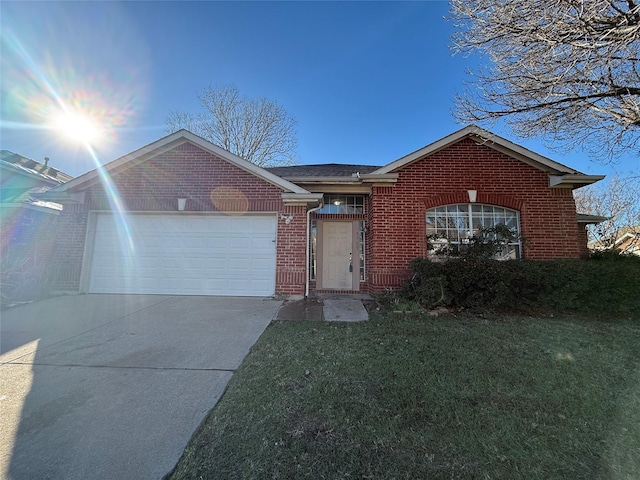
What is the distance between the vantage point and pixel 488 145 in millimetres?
7527

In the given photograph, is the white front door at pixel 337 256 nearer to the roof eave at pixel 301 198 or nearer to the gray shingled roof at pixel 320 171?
the roof eave at pixel 301 198

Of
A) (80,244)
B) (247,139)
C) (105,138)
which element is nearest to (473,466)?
(80,244)

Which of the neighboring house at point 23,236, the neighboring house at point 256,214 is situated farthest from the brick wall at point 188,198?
the neighboring house at point 23,236

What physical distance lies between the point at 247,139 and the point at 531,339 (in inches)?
734

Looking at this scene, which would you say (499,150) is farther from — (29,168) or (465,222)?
(29,168)

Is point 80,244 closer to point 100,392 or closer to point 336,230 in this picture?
point 100,392

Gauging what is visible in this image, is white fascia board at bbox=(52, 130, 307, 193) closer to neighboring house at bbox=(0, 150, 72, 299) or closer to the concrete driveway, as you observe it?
neighboring house at bbox=(0, 150, 72, 299)

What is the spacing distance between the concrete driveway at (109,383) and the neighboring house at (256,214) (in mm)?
1806

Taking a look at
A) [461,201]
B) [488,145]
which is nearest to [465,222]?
[461,201]

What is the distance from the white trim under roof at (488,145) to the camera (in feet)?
24.1

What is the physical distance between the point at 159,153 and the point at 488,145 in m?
9.40

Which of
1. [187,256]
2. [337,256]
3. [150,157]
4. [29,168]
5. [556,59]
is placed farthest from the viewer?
[29,168]

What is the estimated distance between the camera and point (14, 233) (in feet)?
25.4

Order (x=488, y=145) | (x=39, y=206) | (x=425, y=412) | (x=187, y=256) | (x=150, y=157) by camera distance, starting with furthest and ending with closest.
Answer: (x=39, y=206) → (x=150, y=157) → (x=488, y=145) → (x=187, y=256) → (x=425, y=412)
